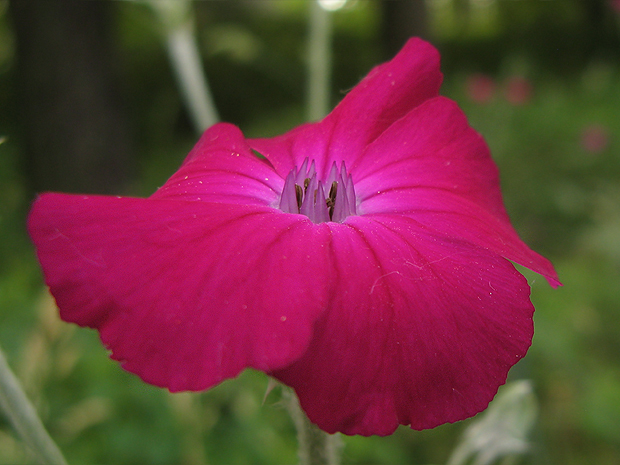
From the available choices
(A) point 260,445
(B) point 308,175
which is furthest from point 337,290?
(A) point 260,445

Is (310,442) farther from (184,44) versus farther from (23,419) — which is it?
(184,44)

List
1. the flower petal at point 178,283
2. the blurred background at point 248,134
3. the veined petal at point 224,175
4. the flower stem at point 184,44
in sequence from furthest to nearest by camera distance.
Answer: the blurred background at point 248,134 → the flower stem at point 184,44 → the veined petal at point 224,175 → the flower petal at point 178,283

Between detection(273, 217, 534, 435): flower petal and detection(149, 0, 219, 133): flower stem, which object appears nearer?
detection(273, 217, 534, 435): flower petal

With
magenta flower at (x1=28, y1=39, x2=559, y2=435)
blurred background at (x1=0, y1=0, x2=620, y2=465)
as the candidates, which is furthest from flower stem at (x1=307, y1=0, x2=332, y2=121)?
magenta flower at (x1=28, y1=39, x2=559, y2=435)

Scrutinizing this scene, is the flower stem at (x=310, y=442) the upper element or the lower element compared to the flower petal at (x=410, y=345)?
lower

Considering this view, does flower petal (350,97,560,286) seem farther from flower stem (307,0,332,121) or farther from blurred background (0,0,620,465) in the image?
flower stem (307,0,332,121)

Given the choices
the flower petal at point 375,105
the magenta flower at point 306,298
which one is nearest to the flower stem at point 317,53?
the flower petal at point 375,105

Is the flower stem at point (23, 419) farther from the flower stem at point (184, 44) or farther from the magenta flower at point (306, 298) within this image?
the flower stem at point (184, 44)

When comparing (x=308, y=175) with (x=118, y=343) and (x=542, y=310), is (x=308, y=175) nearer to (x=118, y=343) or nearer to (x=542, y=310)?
(x=118, y=343)
